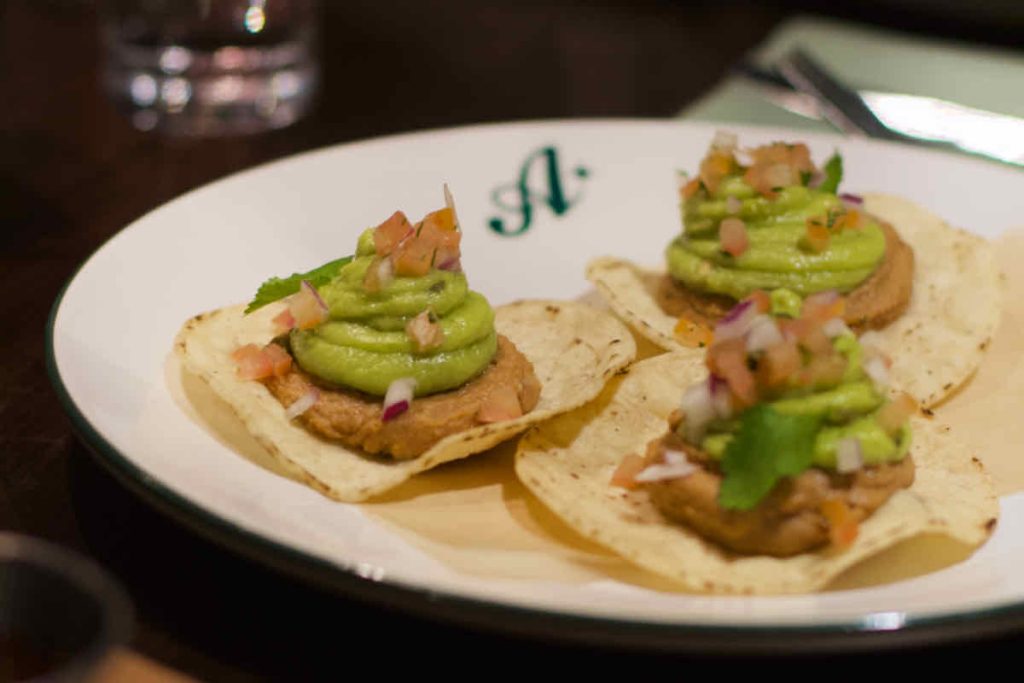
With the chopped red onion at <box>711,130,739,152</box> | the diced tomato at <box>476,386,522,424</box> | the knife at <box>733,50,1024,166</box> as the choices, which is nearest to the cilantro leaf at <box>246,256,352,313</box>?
the diced tomato at <box>476,386,522,424</box>

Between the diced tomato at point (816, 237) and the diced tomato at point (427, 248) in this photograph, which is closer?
the diced tomato at point (427, 248)

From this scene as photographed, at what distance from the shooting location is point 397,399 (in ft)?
8.72

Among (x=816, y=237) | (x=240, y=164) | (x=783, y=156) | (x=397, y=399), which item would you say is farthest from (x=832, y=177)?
(x=240, y=164)

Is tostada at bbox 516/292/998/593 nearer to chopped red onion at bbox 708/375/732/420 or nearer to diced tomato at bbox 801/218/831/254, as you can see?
chopped red onion at bbox 708/375/732/420

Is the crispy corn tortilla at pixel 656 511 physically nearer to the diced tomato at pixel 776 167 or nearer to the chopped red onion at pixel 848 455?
the chopped red onion at pixel 848 455

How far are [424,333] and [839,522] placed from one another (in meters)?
0.93

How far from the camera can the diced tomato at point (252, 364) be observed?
2.85 meters

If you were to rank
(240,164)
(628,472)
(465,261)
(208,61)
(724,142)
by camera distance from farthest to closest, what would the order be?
1. (208,61)
2. (240,164)
3. (465,261)
4. (724,142)
5. (628,472)

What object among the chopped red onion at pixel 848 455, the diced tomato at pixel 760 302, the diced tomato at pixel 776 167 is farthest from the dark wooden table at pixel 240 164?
the diced tomato at pixel 776 167

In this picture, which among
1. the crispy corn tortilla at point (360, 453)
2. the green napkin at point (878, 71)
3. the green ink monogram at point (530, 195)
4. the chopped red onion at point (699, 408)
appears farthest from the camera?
the green napkin at point (878, 71)

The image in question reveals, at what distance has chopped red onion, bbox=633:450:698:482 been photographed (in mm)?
2434

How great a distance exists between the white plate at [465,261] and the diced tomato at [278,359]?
0.24m

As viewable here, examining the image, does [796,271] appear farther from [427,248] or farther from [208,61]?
[208,61]

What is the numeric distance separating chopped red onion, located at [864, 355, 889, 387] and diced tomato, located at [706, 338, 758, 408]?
265mm
